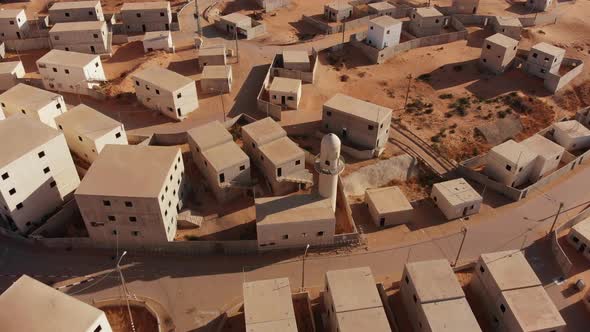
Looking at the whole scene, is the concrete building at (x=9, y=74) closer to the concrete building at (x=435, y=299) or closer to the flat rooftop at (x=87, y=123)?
the flat rooftop at (x=87, y=123)

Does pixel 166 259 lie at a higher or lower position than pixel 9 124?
lower

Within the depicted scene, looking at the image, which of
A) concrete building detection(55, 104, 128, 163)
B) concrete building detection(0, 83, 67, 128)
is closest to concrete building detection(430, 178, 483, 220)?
concrete building detection(55, 104, 128, 163)

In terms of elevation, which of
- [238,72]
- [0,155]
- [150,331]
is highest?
[0,155]

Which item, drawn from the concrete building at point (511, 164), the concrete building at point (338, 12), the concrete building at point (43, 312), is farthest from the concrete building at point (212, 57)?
the concrete building at point (43, 312)

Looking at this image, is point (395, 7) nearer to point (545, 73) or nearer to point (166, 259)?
point (545, 73)

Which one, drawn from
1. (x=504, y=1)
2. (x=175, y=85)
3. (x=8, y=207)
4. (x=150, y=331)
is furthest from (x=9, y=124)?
(x=504, y=1)

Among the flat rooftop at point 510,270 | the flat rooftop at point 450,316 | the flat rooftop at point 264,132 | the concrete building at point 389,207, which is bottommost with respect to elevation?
the concrete building at point 389,207
